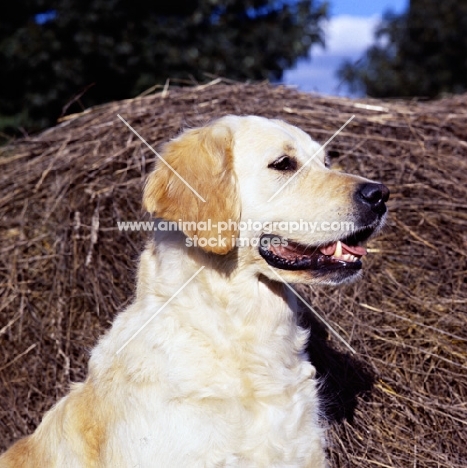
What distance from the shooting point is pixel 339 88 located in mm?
7062

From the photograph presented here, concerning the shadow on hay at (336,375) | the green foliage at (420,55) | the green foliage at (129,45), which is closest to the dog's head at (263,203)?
the shadow on hay at (336,375)

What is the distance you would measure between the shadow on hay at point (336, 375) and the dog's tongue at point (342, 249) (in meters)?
0.65

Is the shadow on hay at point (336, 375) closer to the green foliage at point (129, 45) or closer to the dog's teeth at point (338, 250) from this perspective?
the dog's teeth at point (338, 250)

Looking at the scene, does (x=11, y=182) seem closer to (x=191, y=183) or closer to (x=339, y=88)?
(x=191, y=183)

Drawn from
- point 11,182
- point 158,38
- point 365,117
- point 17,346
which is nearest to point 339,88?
point 365,117

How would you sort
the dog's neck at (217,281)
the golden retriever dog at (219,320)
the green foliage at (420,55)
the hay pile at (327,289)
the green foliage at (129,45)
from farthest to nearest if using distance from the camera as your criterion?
the green foliage at (420,55)
the green foliage at (129,45)
the hay pile at (327,289)
the dog's neck at (217,281)
the golden retriever dog at (219,320)

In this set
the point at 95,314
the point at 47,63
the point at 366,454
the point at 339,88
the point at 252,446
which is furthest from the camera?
the point at 47,63

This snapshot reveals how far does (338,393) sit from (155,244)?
59.9 inches

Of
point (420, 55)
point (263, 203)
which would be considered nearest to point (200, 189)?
point (263, 203)

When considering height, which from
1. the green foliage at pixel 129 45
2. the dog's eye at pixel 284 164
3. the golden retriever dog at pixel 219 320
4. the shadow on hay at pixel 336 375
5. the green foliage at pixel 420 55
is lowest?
the green foliage at pixel 420 55

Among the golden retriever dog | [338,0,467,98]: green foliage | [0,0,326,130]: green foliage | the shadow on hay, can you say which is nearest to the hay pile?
the shadow on hay

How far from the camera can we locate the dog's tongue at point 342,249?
346cm

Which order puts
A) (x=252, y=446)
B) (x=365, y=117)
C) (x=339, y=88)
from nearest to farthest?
(x=252, y=446) → (x=365, y=117) → (x=339, y=88)

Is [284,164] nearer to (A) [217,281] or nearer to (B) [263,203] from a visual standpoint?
(B) [263,203]
